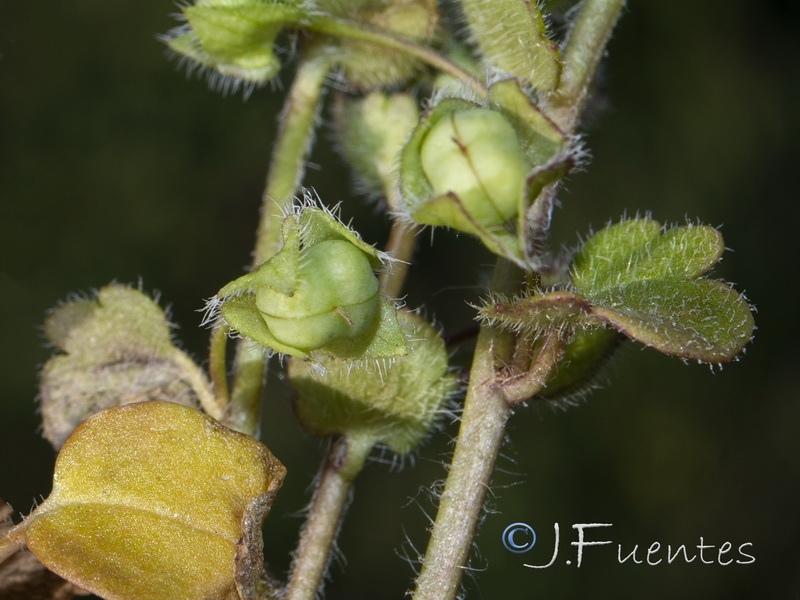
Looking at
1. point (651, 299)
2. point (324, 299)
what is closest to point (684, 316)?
point (651, 299)

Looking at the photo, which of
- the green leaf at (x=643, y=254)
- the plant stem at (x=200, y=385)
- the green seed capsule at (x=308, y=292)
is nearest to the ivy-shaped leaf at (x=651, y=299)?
the green leaf at (x=643, y=254)

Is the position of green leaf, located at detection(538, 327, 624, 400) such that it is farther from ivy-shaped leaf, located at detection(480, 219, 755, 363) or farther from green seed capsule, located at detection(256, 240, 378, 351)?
green seed capsule, located at detection(256, 240, 378, 351)

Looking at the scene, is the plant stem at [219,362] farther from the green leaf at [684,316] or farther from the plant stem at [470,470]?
the green leaf at [684,316]

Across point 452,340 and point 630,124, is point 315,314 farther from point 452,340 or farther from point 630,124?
point 630,124

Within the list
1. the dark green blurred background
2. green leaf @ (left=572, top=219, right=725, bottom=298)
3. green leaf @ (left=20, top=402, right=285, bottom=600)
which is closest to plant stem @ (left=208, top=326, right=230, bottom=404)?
green leaf @ (left=20, top=402, right=285, bottom=600)

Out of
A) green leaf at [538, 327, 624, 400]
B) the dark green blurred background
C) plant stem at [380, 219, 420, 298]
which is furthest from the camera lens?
the dark green blurred background

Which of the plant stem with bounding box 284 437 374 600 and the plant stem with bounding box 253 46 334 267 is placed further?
the plant stem with bounding box 253 46 334 267

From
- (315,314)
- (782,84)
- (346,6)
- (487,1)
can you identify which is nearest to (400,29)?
(346,6)
